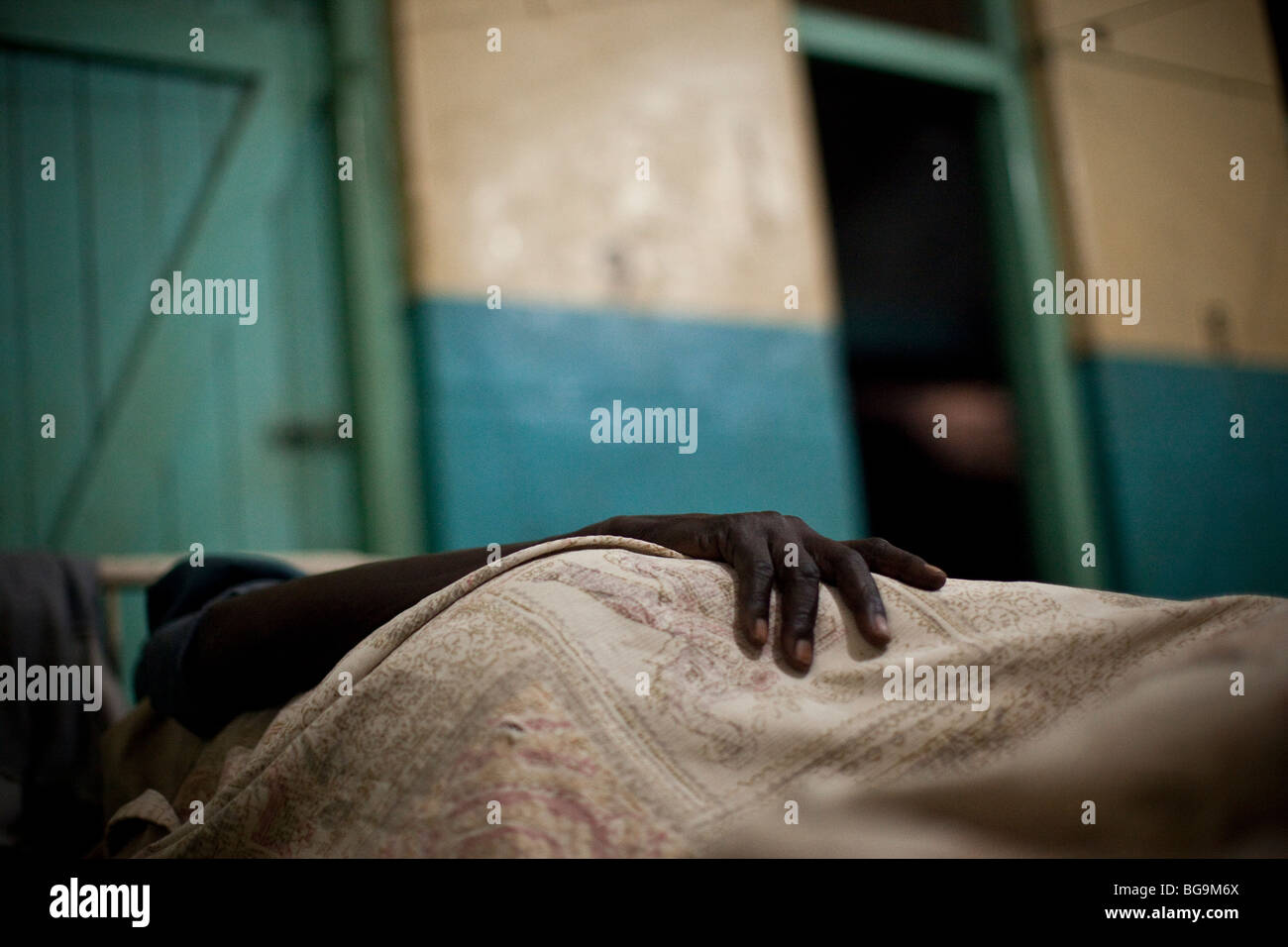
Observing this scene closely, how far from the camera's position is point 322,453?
2.64 m

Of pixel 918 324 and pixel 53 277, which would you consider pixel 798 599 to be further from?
pixel 918 324

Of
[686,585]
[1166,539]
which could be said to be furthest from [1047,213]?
[686,585]

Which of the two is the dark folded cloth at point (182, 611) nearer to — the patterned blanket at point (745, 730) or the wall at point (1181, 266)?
the patterned blanket at point (745, 730)

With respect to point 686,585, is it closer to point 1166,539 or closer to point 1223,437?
point 1166,539

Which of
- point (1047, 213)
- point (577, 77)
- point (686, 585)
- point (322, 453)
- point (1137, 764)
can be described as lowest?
point (1137, 764)

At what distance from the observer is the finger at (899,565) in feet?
3.09

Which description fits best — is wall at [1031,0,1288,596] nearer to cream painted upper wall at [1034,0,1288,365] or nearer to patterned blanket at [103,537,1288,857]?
cream painted upper wall at [1034,0,1288,365]

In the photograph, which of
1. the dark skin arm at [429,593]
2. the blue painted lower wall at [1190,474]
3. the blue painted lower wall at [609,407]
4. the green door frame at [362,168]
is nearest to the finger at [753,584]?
the dark skin arm at [429,593]

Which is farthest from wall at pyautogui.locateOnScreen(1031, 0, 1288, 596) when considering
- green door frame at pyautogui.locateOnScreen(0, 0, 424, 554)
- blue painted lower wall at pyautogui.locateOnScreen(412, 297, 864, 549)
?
green door frame at pyautogui.locateOnScreen(0, 0, 424, 554)

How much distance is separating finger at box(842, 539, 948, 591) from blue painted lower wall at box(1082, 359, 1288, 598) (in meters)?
3.06

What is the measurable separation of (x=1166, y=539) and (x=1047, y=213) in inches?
52.0

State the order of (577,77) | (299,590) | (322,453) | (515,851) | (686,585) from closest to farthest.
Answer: (515,851), (686,585), (299,590), (322,453), (577,77)

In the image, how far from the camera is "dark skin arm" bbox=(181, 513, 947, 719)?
886 millimetres
